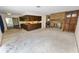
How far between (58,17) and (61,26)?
0.58 meters

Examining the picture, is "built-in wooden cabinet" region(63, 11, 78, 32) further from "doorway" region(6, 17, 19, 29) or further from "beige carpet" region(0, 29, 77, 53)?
"doorway" region(6, 17, 19, 29)

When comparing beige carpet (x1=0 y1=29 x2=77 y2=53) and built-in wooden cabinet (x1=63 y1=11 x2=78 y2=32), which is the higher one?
built-in wooden cabinet (x1=63 y1=11 x2=78 y2=32)

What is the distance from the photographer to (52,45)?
353 centimetres

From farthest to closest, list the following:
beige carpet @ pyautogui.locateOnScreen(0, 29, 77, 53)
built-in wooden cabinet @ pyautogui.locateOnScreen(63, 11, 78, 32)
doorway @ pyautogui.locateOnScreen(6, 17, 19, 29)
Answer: built-in wooden cabinet @ pyautogui.locateOnScreen(63, 11, 78, 32) → doorway @ pyautogui.locateOnScreen(6, 17, 19, 29) → beige carpet @ pyautogui.locateOnScreen(0, 29, 77, 53)

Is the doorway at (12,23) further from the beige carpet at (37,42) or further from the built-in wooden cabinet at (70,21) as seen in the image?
the built-in wooden cabinet at (70,21)

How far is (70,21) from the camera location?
477 centimetres

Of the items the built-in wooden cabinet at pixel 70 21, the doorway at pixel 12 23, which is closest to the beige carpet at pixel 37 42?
the doorway at pixel 12 23

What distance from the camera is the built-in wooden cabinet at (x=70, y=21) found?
452 cm

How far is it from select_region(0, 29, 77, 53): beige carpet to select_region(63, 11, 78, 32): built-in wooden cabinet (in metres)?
0.52

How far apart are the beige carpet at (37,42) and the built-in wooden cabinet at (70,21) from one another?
52cm

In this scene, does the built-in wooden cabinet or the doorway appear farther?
the built-in wooden cabinet

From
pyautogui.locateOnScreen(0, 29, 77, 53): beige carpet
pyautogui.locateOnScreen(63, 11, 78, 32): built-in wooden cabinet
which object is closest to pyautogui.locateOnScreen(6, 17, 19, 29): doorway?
pyautogui.locateOnScreen(0, 29, 77, 53): beige carpet

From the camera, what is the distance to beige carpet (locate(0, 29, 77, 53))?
3.26 m
